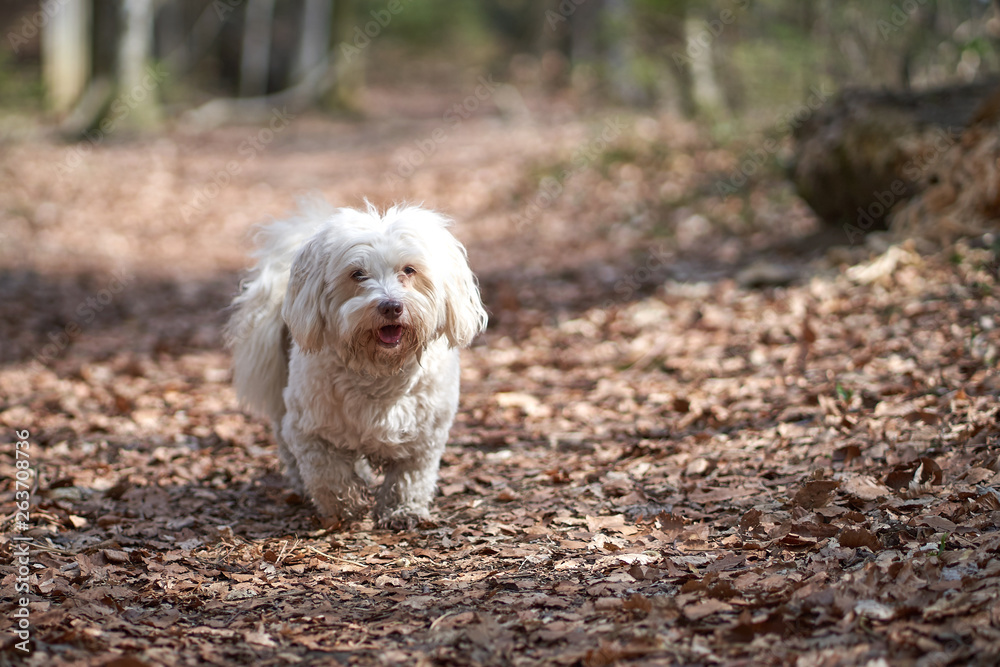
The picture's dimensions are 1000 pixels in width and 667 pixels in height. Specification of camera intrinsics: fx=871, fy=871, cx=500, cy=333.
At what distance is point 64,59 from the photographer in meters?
16.8

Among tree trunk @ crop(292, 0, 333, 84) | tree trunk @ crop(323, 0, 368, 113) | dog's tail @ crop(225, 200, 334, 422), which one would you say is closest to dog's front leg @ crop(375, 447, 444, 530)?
dog's tail @ crop(225, 200, 334, 422)

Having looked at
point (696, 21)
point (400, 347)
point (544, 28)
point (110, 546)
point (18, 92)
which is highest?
point (544, 28)

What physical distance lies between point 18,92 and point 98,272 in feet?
29.4

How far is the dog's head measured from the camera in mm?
3965

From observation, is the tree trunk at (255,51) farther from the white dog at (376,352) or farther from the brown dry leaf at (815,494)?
the brown dry leaf at (815,494)

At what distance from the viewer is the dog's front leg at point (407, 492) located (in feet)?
→ 14.6

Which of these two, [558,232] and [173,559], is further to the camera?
[558,232]

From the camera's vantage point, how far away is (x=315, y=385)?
4.27 m

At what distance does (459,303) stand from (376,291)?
44 cm

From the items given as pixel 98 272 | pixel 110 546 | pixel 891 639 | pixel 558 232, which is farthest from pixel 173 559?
pixel 558 232

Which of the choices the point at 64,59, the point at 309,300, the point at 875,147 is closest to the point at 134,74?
the point at 64,59

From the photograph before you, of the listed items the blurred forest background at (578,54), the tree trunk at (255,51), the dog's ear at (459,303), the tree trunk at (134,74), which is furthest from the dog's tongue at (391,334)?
the tree trunk at (255,51)

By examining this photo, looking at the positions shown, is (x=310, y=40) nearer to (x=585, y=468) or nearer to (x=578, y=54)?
(x=578, y=54)

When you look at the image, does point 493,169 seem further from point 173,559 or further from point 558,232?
point 173,559
